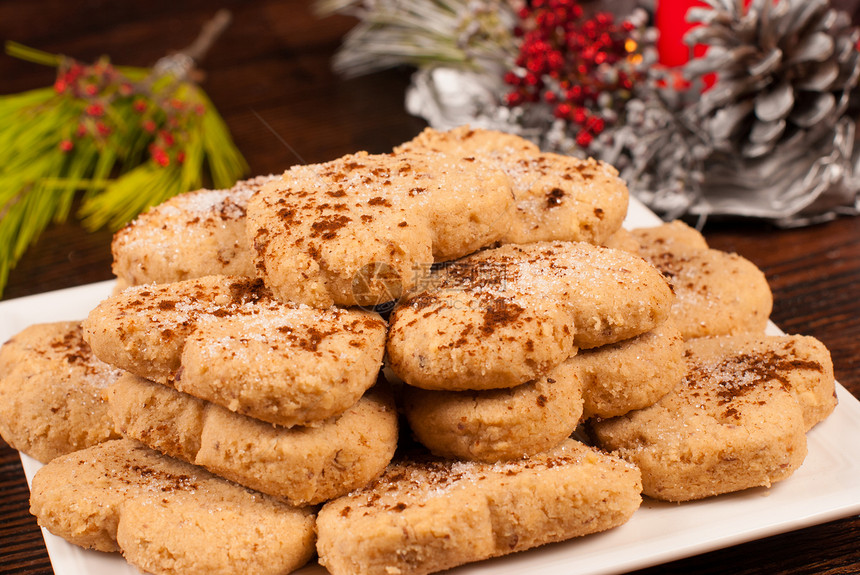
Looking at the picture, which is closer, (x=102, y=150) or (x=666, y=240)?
(x=666, y=240)

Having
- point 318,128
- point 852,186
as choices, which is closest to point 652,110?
point 852,186

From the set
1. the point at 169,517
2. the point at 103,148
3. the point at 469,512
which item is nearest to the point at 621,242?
the point at 469,512

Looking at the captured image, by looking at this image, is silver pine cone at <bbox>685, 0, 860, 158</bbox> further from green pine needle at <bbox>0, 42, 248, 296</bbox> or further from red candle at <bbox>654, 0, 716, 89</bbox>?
green pine needle at <bbox>0, 42, 248, 296</bbox>

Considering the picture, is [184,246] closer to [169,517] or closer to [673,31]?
[169,517]

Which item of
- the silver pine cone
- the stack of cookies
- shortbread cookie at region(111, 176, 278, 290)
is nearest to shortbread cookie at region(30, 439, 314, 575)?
the stack of cookies

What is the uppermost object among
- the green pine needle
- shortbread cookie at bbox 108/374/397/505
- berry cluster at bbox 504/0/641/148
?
berry cluster at bbox 504/0/641/148

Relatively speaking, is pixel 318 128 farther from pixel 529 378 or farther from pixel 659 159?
pixel 529 378
